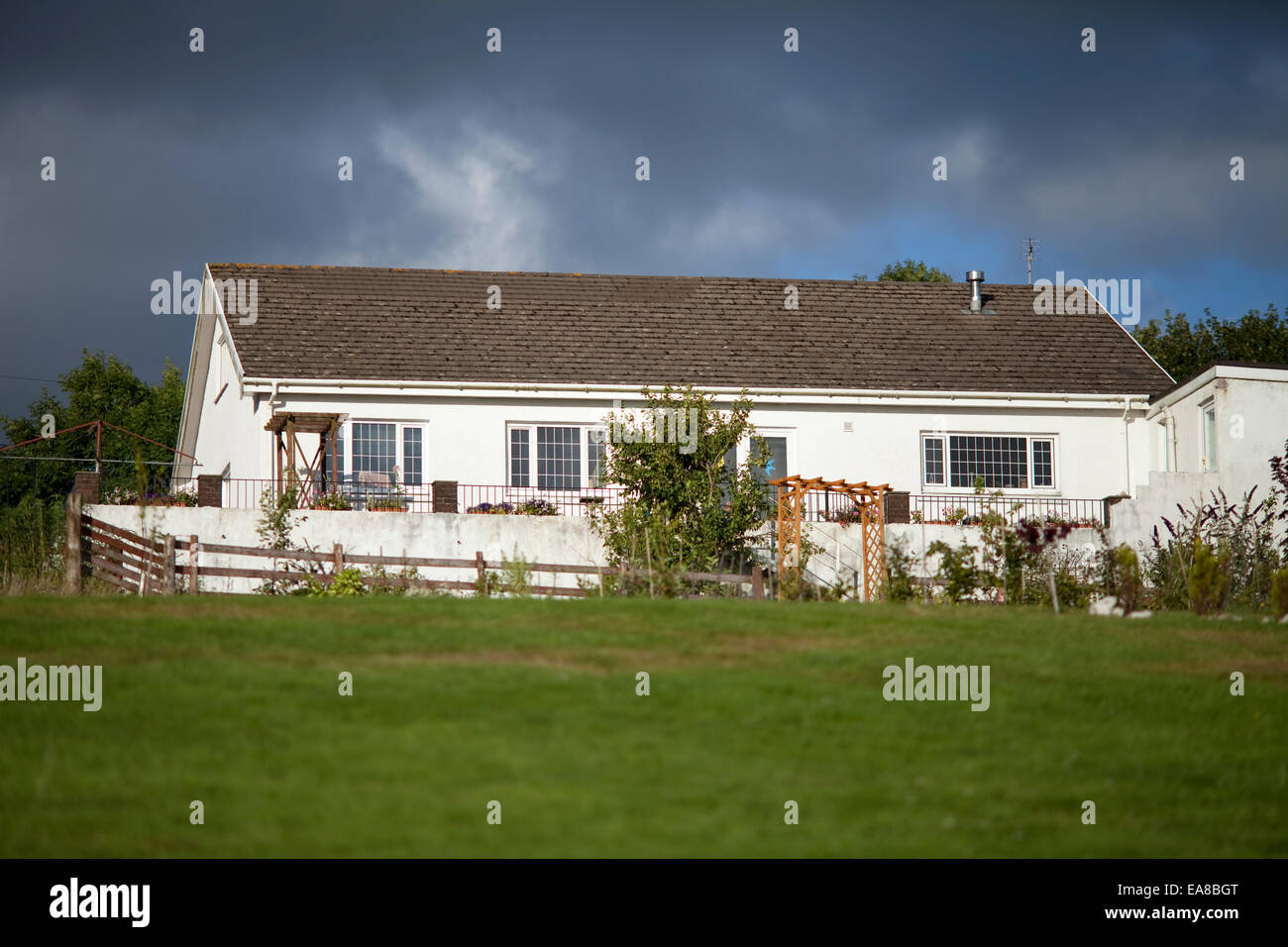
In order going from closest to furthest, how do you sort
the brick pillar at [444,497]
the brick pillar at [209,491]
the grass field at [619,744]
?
1. the grass field at [619,744]
2. the brick pillar at [209,491]
3. the brick pillar at [444,497]

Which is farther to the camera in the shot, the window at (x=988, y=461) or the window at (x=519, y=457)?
the window at (x=988, y=461)

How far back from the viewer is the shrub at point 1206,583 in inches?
679

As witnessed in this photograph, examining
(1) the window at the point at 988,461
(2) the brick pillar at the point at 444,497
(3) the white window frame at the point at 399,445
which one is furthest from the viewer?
(1) the window at the point at 988,461

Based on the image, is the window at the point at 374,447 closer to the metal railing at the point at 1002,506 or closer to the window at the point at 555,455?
the window at the point at 555,455

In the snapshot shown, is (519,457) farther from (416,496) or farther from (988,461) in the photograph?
(988,461)

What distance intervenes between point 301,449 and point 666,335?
328 inches

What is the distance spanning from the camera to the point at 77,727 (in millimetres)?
9016

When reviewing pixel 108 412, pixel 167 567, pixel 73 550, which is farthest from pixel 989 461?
pixel 108 412

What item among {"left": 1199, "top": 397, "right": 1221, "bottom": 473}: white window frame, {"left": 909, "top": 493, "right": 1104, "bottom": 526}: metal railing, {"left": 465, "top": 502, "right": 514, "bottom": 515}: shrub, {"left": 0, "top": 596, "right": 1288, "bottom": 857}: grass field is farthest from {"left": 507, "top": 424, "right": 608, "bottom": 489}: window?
{"left": 0, "top": 596, "right": 1288, "bottom": 857}: grass field

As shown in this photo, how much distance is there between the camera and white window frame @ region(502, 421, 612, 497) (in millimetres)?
25812

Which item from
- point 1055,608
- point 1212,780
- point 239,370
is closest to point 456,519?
point 239,370

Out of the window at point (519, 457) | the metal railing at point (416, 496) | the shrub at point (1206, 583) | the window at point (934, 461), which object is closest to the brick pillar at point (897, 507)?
the window at point (934, 461)

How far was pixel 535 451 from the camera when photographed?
2611 centimetres

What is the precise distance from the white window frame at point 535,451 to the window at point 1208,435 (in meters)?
11.4
